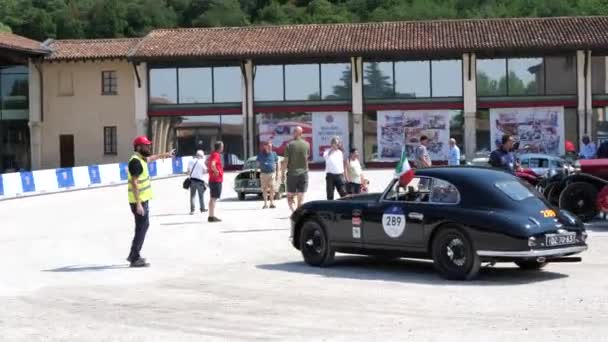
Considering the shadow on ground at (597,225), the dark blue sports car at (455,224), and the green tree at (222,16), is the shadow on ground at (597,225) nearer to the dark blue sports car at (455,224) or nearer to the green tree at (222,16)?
the dark blue sports car at (455,224)

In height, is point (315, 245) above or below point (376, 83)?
below

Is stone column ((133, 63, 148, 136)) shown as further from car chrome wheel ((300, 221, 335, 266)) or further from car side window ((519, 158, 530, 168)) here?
car chrome wheel ((300, 221, 335, 266))

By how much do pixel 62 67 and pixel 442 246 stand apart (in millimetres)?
50221

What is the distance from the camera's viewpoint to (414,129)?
54.0 meters

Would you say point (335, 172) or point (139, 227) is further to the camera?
point (335, 172)

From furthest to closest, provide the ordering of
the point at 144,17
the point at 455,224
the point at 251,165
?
the point at 144,17, the point at 251,165, the point at 455,224

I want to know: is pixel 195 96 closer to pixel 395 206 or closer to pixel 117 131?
pixel 117 131

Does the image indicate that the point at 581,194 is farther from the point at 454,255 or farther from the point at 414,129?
the point at 414,129

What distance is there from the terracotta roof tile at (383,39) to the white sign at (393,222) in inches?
1599

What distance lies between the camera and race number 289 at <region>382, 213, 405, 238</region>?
42.1 feet

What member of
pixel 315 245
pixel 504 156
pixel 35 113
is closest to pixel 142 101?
pixel 35 113

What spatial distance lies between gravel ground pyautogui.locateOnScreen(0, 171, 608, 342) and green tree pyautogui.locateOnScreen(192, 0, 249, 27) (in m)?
79.1

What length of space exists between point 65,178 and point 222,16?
2388 inches

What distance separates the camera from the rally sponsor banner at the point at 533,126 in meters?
52.8
